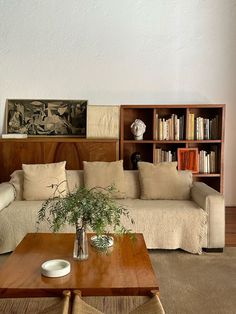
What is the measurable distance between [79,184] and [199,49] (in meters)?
2.55

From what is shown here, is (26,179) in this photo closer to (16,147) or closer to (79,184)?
(79,184)

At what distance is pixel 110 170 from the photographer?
3.94m

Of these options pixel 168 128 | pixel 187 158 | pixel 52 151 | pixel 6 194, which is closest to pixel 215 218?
pixel 187 158

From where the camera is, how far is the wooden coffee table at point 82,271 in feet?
6.43

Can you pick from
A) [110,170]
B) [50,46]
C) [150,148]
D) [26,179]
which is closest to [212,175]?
[150,148]

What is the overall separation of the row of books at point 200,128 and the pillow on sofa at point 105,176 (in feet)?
4.38

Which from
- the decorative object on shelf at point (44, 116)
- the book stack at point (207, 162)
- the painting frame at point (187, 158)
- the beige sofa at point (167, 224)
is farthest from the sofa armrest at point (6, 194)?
the book stack at point (207, 162)

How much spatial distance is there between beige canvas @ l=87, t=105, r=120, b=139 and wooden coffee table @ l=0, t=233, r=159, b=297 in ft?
7.43

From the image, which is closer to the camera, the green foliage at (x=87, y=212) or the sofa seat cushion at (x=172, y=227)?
the green foliage at (x=87, y=212)

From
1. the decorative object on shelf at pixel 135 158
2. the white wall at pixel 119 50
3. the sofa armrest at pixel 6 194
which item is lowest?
the sofa armrest at pixel 6 194

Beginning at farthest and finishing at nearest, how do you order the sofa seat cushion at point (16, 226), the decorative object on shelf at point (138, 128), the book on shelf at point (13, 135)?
the decorative object on shelf at point (138, 128) → the book on shelf at point (13, 135) → the sofa seat cushion at point (16, 226)

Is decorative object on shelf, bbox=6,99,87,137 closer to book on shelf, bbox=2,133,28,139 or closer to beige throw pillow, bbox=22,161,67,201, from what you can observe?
book on shelf, bbox=2,133,28,139

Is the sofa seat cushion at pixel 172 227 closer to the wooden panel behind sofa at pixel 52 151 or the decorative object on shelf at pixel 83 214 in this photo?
the decorative object on shelf at pixel 83 214

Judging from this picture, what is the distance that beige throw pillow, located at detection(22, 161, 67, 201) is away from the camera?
3.76 meters
